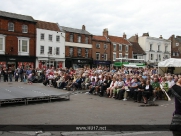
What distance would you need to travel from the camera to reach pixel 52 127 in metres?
7.25

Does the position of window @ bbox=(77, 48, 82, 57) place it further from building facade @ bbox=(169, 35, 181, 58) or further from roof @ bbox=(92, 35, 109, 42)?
building facade @ bbox=(169, 35, 181, 58)

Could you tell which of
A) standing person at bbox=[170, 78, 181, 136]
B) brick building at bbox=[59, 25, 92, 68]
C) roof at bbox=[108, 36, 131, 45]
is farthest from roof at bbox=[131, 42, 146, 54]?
standing person at bbox=[170, 78, 181, 136]

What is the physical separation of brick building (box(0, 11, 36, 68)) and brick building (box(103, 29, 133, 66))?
60.0ft

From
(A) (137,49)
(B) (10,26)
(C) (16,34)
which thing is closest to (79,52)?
(C) (16,34)

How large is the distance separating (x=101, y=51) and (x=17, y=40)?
18.3 metres

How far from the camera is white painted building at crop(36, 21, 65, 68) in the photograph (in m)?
39.6

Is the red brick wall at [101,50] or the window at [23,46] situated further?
the red brick wall at [101,50]

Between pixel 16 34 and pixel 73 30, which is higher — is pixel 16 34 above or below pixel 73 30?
below

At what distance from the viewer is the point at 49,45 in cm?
4100

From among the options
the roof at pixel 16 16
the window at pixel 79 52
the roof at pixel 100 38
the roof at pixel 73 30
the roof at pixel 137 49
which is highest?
the roof at pixel 16 16

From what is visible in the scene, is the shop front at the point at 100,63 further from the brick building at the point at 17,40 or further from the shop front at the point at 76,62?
the brick building at the point at 17,40

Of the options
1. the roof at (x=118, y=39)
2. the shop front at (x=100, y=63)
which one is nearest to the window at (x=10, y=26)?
the shop front at (x=100, y=63)

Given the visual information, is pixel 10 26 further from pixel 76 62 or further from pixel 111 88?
pixel 111 88

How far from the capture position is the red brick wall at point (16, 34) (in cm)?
3571
